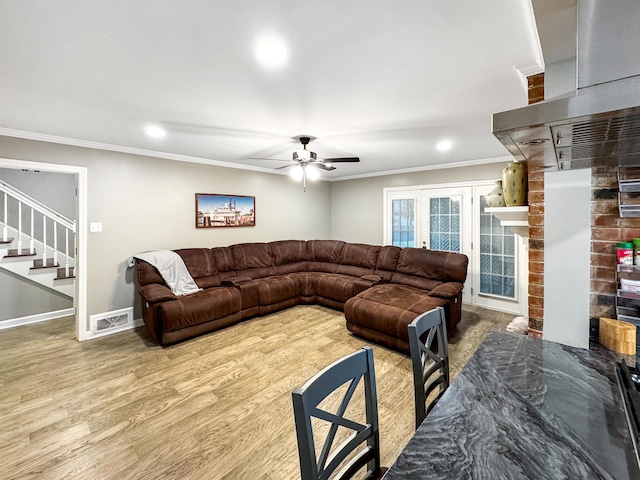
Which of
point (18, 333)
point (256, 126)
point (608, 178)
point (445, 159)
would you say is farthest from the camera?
point (445, 159)

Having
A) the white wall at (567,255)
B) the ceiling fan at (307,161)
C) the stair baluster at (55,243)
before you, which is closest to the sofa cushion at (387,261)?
the ceiling fan at (307,161)

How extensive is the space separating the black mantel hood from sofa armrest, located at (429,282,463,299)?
2714mm

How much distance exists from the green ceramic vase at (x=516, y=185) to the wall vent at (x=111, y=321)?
457 centimetres

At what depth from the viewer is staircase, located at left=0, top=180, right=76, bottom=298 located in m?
4.07

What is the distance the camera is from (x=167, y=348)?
328cm

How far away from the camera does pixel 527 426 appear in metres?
0.92

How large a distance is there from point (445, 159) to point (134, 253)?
4.96 m

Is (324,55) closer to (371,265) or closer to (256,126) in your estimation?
(256,126)

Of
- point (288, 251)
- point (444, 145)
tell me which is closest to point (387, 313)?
point (444, 145)

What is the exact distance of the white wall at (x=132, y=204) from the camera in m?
3.59

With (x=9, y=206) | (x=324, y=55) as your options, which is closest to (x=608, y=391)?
(x=324, y=55)

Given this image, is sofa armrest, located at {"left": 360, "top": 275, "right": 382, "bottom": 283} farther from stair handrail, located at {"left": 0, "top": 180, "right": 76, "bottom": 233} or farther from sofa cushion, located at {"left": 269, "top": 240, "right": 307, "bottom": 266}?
stair handrail, located at {"left": 0, "top": 180, "right": 76, "bottom": 233}

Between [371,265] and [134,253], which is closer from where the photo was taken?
[134,253]

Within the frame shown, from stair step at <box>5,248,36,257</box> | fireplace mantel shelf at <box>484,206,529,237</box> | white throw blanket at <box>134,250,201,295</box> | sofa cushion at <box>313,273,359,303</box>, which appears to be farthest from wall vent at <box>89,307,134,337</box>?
fireplace mantel shelf at <box>484,206,529,237</box>
